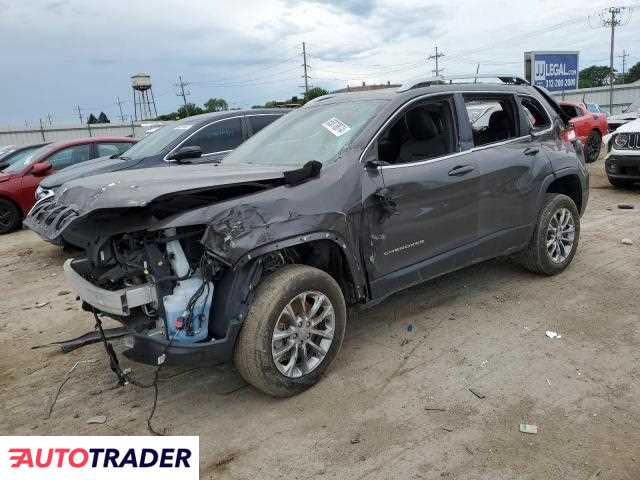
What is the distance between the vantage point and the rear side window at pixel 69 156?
991cm

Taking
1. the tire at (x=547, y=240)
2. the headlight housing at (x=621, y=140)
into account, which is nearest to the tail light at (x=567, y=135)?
the tire at (x=547, y=240)

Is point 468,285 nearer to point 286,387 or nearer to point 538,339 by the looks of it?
point 538,339

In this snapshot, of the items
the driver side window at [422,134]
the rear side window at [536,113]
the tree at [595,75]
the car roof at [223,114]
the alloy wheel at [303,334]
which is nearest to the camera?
the alloy wheel at [303,334]

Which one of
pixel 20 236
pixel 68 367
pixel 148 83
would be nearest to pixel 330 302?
pixel 68 367

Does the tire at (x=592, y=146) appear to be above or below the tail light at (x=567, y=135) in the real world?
below

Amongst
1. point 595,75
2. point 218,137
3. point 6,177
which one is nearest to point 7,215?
point 6,177

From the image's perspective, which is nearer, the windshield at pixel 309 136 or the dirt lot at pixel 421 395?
the dirt lot at pixel 421 395

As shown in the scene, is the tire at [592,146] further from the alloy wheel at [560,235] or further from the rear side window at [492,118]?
the rear side window at [492,118]

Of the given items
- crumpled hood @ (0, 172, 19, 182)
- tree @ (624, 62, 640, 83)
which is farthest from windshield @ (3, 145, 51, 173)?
tree @ (624, 62, 640, 83)

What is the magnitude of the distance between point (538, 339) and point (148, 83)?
216ft

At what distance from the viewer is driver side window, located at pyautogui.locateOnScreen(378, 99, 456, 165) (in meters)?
4.11

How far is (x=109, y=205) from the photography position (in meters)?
2.92

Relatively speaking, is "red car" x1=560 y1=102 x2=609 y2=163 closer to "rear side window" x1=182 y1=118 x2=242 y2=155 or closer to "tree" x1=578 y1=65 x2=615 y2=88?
"rear side window" x1=182 y1=118 x2=242 y2=155

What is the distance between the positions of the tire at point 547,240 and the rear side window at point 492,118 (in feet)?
2.54
